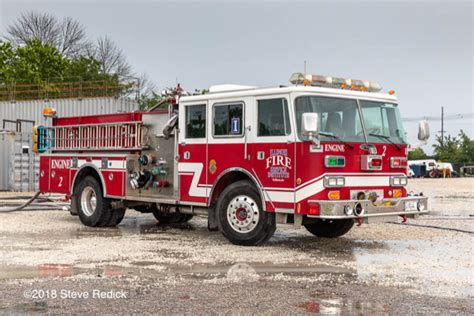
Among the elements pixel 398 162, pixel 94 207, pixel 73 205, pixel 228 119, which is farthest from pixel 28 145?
pixel 398 162

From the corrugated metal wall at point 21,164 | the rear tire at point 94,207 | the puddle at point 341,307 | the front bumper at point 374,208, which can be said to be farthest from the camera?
the corrugated metal wall at point 21,164

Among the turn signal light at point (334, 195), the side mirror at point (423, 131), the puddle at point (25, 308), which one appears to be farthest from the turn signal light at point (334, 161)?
the puddle at point (25, 308)

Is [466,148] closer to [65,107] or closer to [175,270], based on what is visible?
[65,107]

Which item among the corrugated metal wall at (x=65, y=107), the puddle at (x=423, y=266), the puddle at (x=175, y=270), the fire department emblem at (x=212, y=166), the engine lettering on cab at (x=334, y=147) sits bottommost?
the puddle at (x=423, y=266)

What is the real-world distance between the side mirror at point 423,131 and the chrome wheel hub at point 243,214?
308cm

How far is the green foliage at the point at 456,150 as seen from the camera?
7922cm

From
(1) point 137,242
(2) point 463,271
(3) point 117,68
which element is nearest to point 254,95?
(1) point 137,242

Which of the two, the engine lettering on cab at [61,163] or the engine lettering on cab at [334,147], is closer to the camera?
the engine lettering on cab at [334,147]

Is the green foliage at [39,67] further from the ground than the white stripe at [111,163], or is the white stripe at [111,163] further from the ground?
the green foliage at [39,67]

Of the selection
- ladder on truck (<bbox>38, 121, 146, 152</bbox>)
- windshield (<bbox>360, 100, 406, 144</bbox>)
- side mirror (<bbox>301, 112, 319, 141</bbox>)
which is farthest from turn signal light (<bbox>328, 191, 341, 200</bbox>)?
ladder on truck (<bbox>38, 121, 146, 152</bbox>)

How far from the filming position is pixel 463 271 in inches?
326

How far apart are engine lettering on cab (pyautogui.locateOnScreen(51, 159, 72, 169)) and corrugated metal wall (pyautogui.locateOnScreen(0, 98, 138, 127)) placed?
1359 cm

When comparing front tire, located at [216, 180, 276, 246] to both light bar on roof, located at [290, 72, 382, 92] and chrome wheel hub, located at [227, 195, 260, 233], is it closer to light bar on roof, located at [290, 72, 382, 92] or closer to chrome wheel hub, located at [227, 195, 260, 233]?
chrome wheel hub, located at [227, 195, 260, 233]

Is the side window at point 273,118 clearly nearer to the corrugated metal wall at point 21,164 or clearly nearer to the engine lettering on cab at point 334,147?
the engine lettering on cab at point 334,147
